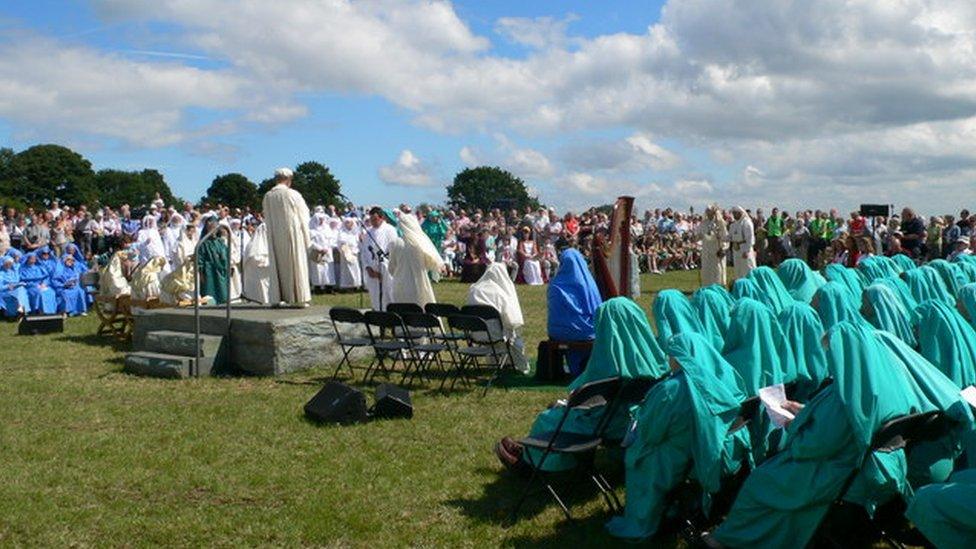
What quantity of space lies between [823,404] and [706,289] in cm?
298

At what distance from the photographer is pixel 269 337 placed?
10.5 metres

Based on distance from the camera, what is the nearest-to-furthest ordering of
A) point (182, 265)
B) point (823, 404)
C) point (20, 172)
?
point (823, 404) < point (182, 265) < point (20, 172)

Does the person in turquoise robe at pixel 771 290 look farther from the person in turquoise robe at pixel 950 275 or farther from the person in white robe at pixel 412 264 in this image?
the person in white robe at pixel 412 264

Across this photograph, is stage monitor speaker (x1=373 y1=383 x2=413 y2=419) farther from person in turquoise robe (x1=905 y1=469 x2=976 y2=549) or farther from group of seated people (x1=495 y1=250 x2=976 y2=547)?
person in turquoise robe (x1=905 y1=469 x2=976 y2=549)

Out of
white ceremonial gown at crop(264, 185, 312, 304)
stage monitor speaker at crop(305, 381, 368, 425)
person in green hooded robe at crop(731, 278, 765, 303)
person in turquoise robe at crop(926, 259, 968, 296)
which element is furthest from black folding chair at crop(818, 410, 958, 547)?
white ceremonial gown at crop(264, 185, 312, 304)

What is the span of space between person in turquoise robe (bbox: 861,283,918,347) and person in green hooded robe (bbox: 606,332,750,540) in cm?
210

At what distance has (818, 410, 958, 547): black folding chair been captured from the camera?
4105 millimetres

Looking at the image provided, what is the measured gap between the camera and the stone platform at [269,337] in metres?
10.6

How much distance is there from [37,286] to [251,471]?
12132 mm

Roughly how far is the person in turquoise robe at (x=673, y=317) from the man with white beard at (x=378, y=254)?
6.61 meters

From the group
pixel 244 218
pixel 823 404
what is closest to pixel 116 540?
pixel 823 404

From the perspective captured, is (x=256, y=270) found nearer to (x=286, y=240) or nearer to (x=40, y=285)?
(x=286, y=240)

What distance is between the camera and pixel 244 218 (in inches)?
813

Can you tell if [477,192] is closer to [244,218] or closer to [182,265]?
[244,218]
